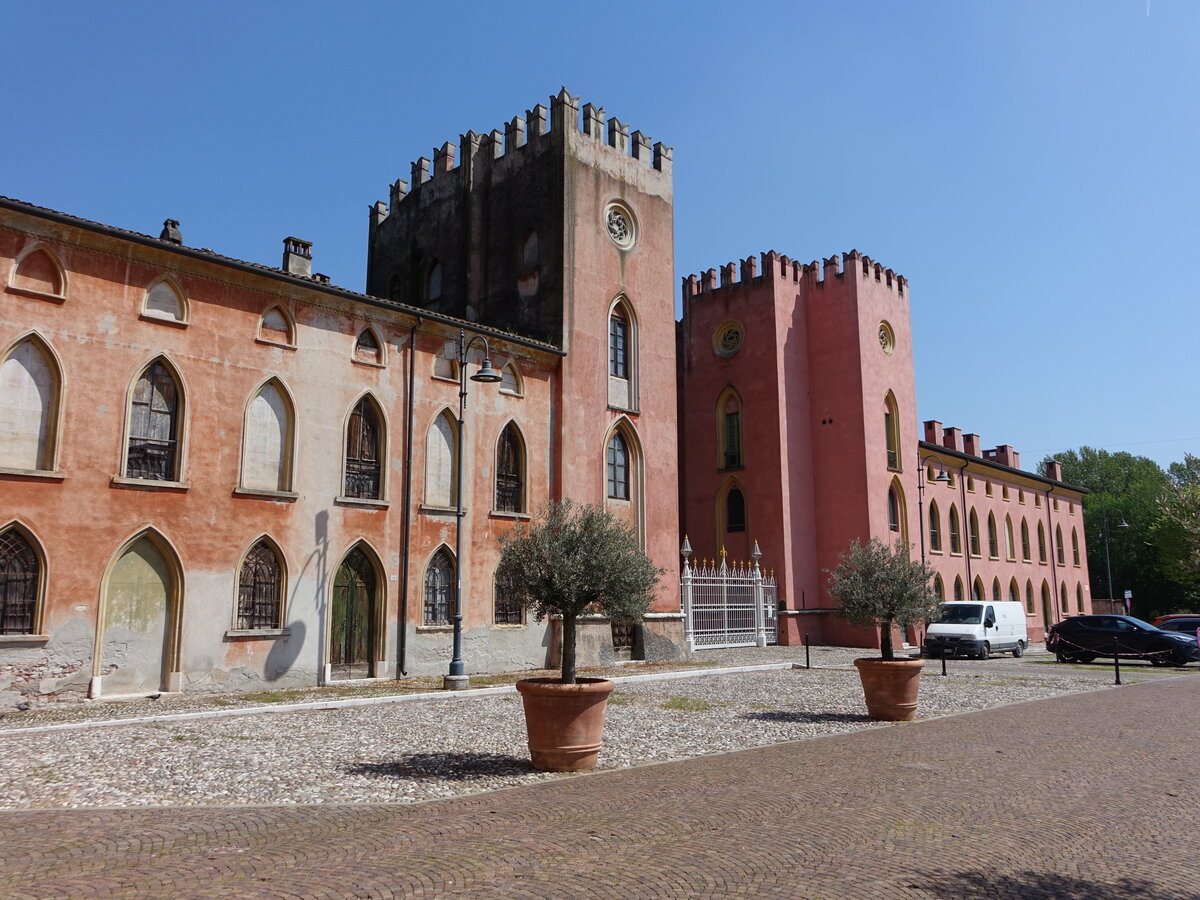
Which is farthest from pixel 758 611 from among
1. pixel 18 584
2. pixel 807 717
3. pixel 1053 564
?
pixel 1053 564

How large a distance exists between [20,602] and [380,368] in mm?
8302

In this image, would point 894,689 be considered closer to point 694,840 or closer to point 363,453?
point 694,840

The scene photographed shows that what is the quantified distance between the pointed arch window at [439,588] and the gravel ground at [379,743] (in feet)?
15.6

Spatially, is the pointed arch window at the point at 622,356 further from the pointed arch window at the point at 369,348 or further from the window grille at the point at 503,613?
the pointed arch window at the point at 369,348

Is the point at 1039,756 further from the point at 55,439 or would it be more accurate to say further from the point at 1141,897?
the point at 55,439

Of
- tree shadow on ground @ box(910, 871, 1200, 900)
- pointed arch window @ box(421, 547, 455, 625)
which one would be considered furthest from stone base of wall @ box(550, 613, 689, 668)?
tree shadow on ground @ box(910, 871, 1200, 900)

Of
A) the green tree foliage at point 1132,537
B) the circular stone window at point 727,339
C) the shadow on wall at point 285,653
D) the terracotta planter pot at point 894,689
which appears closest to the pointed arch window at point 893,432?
the circular stone window at point 727,339

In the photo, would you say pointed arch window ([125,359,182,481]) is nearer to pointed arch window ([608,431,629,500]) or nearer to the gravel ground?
the gravel ground

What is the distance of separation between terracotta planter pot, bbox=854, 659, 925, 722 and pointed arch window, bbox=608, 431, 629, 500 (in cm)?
1229

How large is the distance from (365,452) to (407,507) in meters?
1.53

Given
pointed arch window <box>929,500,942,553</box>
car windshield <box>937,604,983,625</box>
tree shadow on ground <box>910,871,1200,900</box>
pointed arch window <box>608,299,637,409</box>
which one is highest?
pointed arch window <box>608,299,637,409</box>

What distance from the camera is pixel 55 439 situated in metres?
15.3

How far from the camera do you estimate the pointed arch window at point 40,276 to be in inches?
603

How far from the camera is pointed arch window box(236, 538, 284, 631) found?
1741cm
